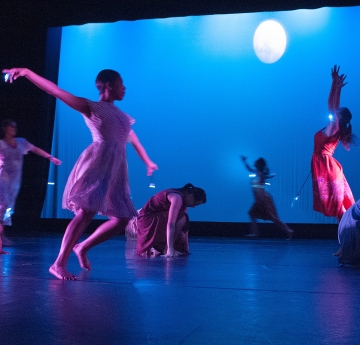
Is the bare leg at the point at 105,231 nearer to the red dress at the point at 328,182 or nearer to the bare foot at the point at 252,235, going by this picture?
the red dress at the point at 328,182

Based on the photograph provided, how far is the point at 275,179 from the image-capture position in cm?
873

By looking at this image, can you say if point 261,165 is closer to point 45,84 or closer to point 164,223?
point 164,223

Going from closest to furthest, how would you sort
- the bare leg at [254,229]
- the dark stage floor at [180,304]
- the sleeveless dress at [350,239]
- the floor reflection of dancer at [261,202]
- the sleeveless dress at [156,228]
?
1. the dark stage floor at [180,304]
2. the sleeveless dress at [350,239]
3. the sleeveless dress at [156,228]
4. the floor reflection of dancer at [261,202]
5. the bare leg at [254,229]

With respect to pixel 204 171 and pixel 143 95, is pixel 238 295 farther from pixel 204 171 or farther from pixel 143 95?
pixel 143 95

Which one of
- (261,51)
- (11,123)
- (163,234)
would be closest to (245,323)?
(163,234)

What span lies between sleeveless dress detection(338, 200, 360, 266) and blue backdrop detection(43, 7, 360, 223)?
14.3ft

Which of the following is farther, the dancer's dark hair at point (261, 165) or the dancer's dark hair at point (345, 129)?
the dancer's dark hair at point (261, 165)

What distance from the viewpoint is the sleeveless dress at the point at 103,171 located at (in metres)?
3.27

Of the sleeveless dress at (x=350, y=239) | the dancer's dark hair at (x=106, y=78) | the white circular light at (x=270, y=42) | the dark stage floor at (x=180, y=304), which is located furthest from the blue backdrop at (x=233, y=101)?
the dancer's dark hair at (x=106, y=78)

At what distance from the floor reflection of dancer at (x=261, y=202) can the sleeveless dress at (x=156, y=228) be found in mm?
3137

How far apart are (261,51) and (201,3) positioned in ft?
4.04

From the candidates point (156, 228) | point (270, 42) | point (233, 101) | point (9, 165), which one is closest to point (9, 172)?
point (9, 165)

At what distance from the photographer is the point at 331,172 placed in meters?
5.01

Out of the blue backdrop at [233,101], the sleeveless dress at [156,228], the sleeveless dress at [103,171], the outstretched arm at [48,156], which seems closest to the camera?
the sleeveless dress at [103,171]
